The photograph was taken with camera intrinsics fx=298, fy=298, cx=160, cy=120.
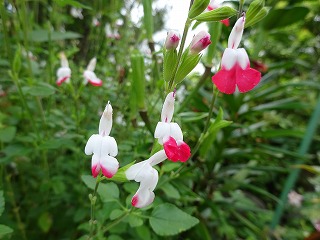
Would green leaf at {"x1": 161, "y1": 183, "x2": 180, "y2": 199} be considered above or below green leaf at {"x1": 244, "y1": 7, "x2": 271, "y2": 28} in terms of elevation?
below

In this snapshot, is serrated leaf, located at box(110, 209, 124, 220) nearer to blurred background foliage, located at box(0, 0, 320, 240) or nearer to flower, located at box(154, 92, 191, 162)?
blurred background foliage, located at box(0, 0, 320, 240)

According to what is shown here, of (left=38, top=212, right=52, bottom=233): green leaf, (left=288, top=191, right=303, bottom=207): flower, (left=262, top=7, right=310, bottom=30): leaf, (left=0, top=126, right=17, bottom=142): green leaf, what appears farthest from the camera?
(left=288, top=191, right=303, bottom=207): flower

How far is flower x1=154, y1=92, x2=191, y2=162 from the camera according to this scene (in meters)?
0.33

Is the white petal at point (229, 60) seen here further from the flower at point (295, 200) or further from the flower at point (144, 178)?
the flower at point (295, 200)

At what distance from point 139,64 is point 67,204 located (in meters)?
0.53

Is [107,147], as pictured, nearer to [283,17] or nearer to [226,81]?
[226,81]

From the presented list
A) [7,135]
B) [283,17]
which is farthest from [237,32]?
[283,17]

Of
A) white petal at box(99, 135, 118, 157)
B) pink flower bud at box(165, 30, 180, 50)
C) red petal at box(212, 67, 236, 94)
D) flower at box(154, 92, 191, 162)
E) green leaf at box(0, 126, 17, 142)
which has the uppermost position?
pink flower bud at box(165, 30, 180, 50)

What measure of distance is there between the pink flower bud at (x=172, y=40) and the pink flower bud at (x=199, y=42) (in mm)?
24

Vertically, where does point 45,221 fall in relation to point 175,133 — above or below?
below

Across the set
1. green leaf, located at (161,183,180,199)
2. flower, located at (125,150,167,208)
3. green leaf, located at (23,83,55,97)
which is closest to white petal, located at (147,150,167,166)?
flower, located at (125,150,167,208)

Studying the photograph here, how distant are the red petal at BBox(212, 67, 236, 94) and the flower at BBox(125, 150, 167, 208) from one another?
0.35 ft

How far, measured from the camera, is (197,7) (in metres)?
0.37

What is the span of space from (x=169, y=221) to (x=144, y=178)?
0.16 metres
